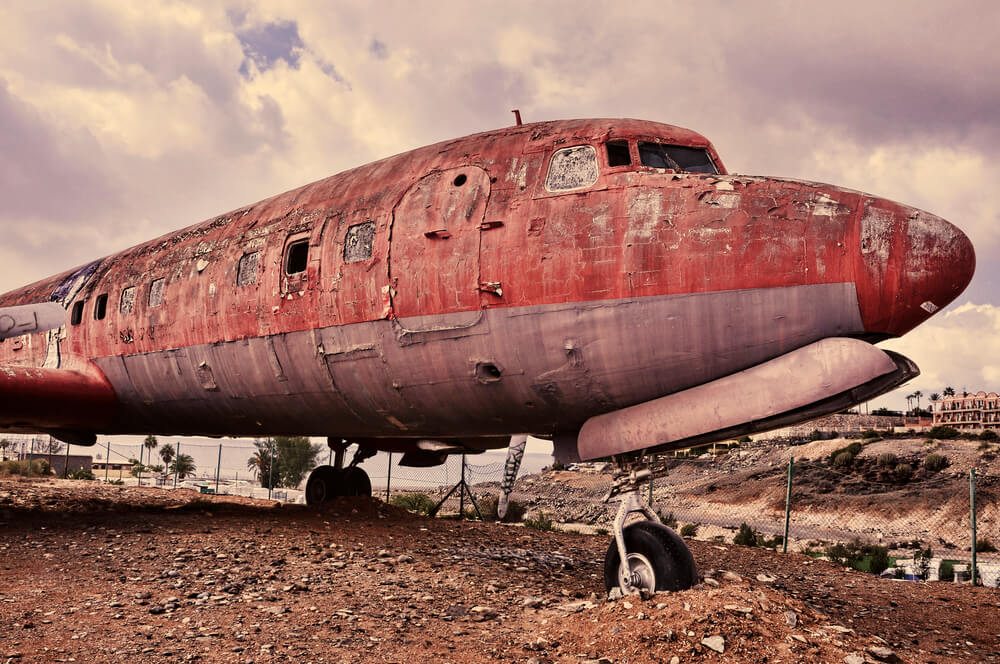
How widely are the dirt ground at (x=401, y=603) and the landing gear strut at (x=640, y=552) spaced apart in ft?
0.72

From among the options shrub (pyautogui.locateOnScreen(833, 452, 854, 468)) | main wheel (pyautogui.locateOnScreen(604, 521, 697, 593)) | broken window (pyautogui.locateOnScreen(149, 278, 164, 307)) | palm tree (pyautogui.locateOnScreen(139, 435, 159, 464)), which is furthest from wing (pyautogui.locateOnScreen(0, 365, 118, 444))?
shrub (pyautogui.locateOnScreen(833, 452, 854, 468))

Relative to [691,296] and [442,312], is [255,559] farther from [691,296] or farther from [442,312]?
[691,296]

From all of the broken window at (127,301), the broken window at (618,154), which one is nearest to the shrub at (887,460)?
the broken window at (618,154)

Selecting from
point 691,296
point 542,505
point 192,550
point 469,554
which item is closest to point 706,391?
point 691,296

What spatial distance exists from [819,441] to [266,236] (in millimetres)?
62386

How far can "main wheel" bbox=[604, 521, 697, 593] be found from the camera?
6.69m

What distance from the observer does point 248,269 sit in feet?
33.5

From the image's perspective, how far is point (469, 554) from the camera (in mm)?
10344

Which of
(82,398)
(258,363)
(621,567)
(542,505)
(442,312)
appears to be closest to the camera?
(621,567)

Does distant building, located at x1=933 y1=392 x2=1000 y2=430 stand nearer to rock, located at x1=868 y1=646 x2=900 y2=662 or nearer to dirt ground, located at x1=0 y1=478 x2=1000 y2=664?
dirt ground, located at x1=0 y1=478 x2=1000 y2=664

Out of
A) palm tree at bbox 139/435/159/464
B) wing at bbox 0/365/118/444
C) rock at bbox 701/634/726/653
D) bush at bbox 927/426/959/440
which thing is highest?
wing at bbox 0/365/118/444

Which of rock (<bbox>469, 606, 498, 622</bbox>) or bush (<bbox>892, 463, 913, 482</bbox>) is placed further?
bush (<bbox>892, 463, 913, 482</bbox>)

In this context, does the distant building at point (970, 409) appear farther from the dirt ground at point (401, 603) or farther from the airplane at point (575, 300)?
the airplane at point (575, 300)

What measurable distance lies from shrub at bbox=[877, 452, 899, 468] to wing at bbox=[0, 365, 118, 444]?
4603cm
